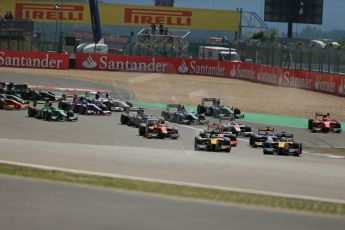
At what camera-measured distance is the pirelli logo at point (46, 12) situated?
90438 millimetres

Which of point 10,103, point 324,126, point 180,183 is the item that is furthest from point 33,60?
point 180,183

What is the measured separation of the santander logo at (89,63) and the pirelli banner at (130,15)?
3172 centimetres

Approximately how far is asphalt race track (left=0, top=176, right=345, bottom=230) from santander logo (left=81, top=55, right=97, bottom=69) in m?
49.0

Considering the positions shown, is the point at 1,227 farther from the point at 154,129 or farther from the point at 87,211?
the point at 154,129

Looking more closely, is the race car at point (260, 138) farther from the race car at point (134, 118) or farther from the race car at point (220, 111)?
the race car at point (220, 111)

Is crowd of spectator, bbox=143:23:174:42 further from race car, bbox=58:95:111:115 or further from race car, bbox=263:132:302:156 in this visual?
race car, bbox=263:132:302:156

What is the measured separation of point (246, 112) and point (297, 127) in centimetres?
631

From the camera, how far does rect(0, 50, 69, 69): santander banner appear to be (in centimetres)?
5784

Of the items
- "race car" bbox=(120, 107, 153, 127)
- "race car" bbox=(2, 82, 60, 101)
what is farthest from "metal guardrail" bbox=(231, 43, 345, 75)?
"race car" bbox=(120, 107, 153, 127)

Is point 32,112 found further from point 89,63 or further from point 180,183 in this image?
point 89,63

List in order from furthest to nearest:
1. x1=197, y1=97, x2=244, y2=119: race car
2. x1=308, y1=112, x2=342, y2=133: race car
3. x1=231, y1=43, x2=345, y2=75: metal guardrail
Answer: x1=231, y1=43, x2=345, y2=75: metal guardrail, x1=197, y1=97, x2=244, y2=119: race car, x1=308, y1=112, x2=342, y2=133: race car

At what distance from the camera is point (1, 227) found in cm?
848

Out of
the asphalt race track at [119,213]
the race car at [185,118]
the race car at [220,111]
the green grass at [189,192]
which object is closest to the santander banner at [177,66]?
the race car at [220,111]

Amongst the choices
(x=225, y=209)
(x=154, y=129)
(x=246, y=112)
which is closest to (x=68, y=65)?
(x=246, y=112)
